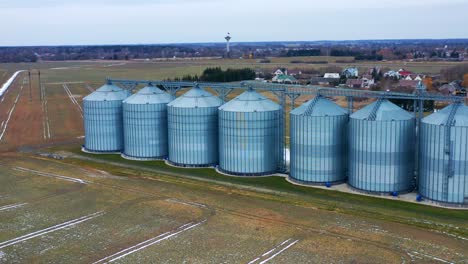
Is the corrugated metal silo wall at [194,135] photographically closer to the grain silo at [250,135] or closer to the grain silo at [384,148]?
the grain silo at [250,135]

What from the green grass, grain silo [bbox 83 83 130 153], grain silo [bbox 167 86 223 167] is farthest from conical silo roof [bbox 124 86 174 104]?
the green grass

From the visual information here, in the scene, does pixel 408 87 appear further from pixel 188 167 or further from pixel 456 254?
pixel 456 254

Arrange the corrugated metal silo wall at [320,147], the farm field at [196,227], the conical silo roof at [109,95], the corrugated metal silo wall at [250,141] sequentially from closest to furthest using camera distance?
the farm field at [196,227]
the corrugated metal silo wall at [320,147]
the corrugated metal silo wall at [250,141]
the conical silo roof at [109,95]

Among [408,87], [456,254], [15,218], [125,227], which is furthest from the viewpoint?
[408,87]

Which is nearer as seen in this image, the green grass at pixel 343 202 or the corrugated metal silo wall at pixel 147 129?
the green grass at pixel 343 202

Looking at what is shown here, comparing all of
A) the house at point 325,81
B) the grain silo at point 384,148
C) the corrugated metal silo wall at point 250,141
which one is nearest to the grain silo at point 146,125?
the corrugated metal silo wall at point 250,141

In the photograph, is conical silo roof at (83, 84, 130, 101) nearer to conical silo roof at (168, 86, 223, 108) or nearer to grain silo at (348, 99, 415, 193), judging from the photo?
conical silo roof at (168, 86, 223, 108)

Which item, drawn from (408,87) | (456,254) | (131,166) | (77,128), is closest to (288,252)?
(456,254)
